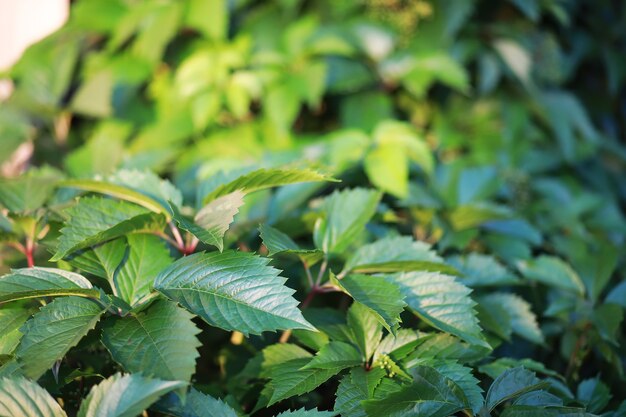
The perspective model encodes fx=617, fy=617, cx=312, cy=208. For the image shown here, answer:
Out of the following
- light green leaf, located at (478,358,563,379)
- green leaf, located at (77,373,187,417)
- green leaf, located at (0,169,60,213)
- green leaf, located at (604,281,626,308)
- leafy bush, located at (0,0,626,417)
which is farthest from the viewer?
green leaf, located at (604,281,626,308)

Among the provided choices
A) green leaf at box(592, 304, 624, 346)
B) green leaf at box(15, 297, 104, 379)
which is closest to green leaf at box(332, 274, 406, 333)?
green leaf at box(15, 297, 104, 379)

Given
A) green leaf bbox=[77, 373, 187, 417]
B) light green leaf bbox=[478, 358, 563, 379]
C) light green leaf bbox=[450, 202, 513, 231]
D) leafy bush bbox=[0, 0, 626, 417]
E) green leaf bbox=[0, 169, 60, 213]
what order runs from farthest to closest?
light green leaf bbox=[450, 202, 513, 231], green leaf bbox=[0, 169, 60, 213], light green leaf bbox=[478, 358, 563, 379], leafy bush bbox=[0, 0, 626, 417], green leaf bbox=[77, 373, 187, 417]

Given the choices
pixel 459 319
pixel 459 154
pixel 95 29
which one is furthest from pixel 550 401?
pixel 95 29

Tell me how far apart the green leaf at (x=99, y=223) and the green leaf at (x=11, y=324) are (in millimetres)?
98

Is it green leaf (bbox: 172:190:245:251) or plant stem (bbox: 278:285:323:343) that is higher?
green leaf (bbox: 172:190:245:251)

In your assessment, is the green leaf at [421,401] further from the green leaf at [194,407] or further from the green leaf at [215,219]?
the green leaf at [215,219]

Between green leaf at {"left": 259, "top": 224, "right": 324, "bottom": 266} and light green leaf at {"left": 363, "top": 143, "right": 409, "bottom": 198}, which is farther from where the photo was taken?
light green leaf at {"left": 363, "top": 143, "right": 409, "bottom": 198}

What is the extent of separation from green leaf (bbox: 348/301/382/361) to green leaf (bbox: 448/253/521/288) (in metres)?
0.27

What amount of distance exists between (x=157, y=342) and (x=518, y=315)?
26.9 inches

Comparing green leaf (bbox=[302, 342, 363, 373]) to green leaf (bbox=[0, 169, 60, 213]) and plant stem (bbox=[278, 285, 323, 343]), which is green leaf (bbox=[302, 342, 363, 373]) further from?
green leaf (bbox=[0, 169, 60, 213])

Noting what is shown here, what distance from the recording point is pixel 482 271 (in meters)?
1.15

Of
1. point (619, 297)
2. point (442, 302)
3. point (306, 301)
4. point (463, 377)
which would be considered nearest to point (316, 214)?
point (306, 301)

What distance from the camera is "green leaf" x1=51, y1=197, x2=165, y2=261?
835mm

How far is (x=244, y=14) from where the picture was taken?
6.61 ft
